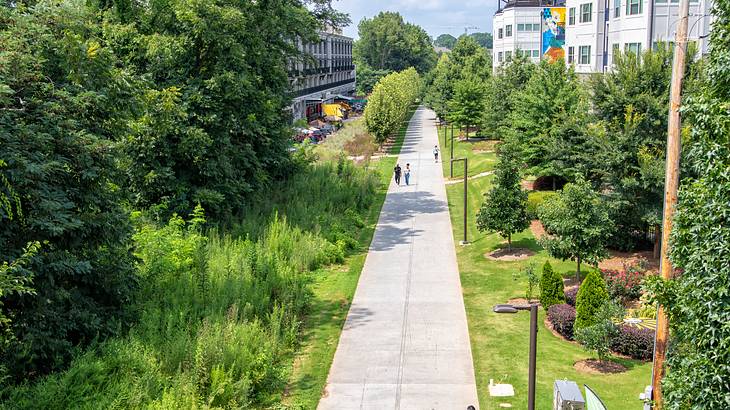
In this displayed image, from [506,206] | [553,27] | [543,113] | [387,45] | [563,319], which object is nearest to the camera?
[563,319]

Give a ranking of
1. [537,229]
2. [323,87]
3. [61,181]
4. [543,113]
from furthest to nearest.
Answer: [323,87]
[543,113]
[537,229]
[61,181]

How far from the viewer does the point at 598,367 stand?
1584 centimetres

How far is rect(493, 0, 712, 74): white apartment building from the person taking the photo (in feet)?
92.6

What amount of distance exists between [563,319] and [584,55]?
27.4 metres

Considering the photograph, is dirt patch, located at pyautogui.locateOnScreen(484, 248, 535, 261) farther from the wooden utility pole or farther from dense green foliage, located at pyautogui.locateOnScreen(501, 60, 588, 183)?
the wooden utility pole

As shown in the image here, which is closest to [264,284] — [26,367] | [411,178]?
[26,367]

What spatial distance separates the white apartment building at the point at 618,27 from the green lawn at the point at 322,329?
469 inches

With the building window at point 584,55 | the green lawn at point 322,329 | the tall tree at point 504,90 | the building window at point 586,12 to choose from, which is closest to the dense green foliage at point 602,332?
the green lawn at point 322,329

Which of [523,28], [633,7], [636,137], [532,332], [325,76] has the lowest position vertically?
[532,332]

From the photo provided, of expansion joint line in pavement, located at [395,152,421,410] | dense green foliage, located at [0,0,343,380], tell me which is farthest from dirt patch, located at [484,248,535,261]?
dense green foliage, located at [0,0,343,380]

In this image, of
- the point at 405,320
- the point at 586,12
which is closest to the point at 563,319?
the point at 405,320

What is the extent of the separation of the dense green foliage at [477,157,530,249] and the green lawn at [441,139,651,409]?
4.43 ft

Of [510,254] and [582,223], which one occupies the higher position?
[582,223]

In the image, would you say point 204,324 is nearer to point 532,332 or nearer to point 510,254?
point 532,332
